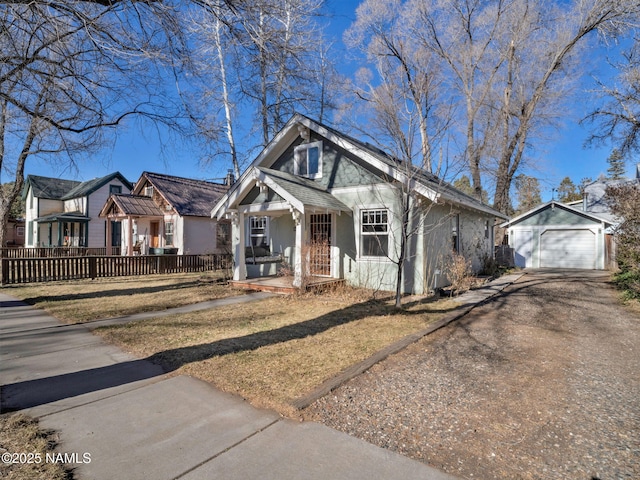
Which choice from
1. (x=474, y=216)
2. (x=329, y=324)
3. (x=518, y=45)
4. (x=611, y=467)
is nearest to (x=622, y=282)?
(x=474, y=216)

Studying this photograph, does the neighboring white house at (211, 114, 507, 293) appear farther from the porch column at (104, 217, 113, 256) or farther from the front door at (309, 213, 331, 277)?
the porch column at (104, 217, 113, 256)

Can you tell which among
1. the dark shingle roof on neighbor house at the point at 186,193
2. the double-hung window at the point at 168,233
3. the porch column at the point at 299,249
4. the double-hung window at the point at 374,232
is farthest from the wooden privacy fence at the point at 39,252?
the double-hung window at the point at 374,232

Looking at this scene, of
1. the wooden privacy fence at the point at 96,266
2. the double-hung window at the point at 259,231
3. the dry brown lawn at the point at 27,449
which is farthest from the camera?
the double-hung window at the point at 259,231

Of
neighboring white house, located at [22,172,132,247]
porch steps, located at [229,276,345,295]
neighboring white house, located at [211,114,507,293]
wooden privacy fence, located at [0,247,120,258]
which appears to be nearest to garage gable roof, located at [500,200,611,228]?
neighboring white house, located at [211,114,507,293]

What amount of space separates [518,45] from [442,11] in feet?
17.3

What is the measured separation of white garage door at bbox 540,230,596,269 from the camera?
18938 mm

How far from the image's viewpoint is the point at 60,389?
3.75 m

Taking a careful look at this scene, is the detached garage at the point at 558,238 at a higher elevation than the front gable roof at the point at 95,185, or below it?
below

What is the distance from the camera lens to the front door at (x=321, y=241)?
1161cm

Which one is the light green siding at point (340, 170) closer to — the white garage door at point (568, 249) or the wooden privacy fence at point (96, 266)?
the wooden privacy fence at point (96, 266)

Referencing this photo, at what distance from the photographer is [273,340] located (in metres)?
5.60

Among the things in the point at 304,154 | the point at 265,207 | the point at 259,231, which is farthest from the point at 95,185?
the point at 265,207

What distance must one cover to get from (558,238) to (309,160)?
16.3 metres

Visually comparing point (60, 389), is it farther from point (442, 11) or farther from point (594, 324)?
point (442, 11)
